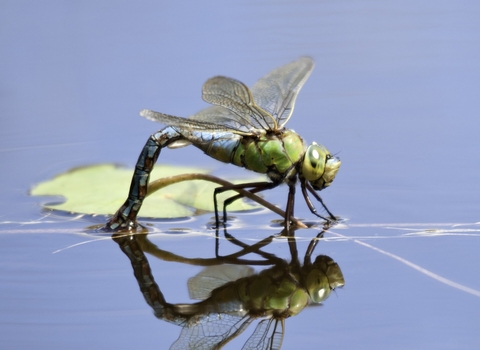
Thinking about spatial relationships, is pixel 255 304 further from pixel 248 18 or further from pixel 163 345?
pixel 248 18

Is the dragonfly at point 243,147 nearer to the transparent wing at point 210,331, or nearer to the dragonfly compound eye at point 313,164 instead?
the dragonfly compound eye at point 313,164

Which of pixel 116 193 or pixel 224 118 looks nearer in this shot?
pixel 224 118

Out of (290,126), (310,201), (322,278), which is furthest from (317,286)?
(290,126)

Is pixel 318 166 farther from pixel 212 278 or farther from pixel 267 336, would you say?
pixel 267 336

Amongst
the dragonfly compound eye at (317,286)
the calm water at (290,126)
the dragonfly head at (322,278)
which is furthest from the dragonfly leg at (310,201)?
the dragonfly compound eye at (317,286)

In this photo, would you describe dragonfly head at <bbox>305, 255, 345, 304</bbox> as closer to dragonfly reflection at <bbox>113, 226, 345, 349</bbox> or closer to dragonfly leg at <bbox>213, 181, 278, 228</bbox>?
dragonfly reflection at <bbox>113, 226, 345, 349</bbox>

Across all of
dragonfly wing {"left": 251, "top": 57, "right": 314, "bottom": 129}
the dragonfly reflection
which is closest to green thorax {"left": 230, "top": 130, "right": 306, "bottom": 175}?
dragonfly wing {"left": 251, "top": 57, "right": 314, "bottom": 129}
